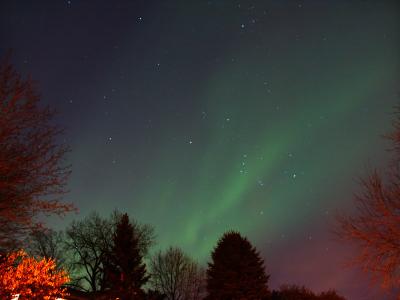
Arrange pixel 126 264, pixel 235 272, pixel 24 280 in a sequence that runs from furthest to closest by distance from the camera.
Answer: pixel 235 272, pixel 126 264, pixel 24 280

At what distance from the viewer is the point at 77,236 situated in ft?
151

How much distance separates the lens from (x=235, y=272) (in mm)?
40219

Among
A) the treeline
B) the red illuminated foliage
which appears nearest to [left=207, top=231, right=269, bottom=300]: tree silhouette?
the treeline

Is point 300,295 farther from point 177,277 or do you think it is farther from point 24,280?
point 24,280

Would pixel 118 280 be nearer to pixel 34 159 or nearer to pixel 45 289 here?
pixel 45 289

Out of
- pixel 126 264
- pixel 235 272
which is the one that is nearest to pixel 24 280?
pixel 126 264

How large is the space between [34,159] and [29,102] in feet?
6.12

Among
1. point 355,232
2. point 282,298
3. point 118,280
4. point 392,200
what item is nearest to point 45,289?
point 355,232

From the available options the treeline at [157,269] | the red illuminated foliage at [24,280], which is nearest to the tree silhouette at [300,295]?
the treeline at [157,269]

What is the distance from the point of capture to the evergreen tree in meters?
32.6

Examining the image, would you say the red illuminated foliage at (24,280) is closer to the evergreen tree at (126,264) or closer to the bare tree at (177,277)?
the evergreen tree at (126,264)

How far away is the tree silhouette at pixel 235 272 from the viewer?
39.3m

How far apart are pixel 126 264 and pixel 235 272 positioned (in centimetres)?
1235

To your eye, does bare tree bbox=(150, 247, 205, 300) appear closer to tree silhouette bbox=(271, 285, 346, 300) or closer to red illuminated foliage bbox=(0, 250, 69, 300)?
tree silhouette bbox=(271, 285, 346, 300)
